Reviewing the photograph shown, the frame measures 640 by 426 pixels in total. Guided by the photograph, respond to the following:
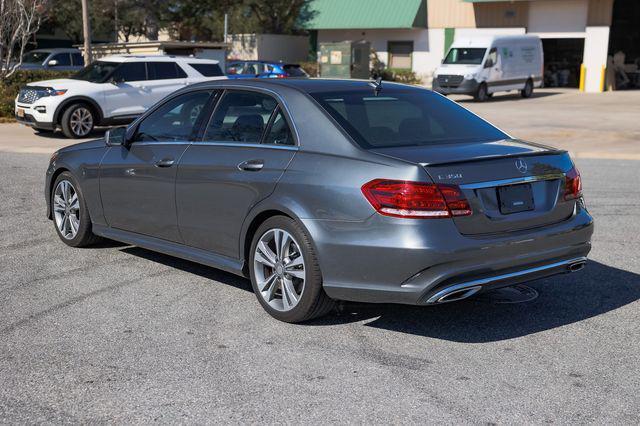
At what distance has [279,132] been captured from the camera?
562 centimetres

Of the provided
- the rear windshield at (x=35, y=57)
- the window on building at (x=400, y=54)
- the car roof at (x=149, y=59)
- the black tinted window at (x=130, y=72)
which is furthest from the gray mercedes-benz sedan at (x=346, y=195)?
the window on building at (x=400, y=54)

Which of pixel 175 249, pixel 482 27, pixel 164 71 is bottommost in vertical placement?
pixel 175 249

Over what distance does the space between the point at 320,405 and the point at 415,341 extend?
1175 mm

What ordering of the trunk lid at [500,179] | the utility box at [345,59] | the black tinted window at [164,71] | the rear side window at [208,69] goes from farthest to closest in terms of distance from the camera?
the utility box at [345,59]
the rear side window at [208,69]
the black tinted window at [164,71]
the trunk lid at [500,179]

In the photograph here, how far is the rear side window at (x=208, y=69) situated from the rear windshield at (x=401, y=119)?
46.5ft

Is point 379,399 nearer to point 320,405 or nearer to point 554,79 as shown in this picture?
point 320,405

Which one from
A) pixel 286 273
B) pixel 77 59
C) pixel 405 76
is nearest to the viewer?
pixel 286 273

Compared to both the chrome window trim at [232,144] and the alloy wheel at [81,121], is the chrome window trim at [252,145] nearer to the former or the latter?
the chrome window trim at [232,144]

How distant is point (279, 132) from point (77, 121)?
45.1 feet

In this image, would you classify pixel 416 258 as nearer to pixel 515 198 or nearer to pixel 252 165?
pixel 515 198

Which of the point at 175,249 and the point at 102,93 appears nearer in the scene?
the point at 175,249

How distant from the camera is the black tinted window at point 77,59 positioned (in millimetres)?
29703

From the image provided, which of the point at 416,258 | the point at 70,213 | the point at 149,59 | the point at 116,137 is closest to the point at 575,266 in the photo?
the point at 416,258

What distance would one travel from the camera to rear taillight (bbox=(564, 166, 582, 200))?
5.42 m
